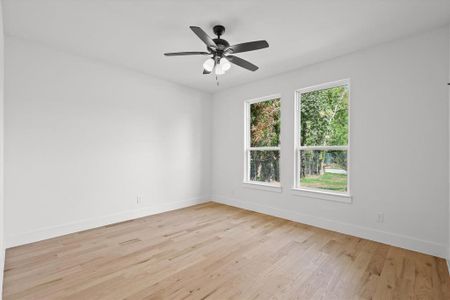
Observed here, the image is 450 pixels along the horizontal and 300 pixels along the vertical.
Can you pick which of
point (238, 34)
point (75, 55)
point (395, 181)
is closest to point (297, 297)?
point (395, 181)

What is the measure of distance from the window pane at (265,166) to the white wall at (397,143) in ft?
2.21

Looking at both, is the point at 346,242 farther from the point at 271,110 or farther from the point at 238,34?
the point at 238,34

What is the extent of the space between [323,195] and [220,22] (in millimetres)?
2803

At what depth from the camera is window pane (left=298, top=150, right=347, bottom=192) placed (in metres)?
3.32

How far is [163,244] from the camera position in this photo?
280cm

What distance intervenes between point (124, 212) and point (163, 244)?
1298 mm

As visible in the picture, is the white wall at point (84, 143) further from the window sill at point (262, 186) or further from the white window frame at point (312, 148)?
the white window frame at point (312, 148)

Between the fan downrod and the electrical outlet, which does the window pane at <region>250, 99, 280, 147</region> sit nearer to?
the electrical outlet

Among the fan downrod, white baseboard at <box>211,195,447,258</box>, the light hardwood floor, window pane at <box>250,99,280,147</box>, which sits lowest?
the light hardwood floor

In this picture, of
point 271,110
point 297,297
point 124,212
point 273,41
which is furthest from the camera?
point 271,110

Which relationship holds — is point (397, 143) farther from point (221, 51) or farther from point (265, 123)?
point (221, 51)

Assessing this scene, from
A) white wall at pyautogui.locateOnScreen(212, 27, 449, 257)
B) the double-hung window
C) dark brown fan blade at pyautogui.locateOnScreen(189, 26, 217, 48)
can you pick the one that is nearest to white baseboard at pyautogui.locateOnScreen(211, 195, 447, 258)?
white wall at pyautogui.locateOnScreen(212, 27, 449, 257)

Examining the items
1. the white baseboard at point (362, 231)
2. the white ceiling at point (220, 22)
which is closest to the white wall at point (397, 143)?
the white baseboard at point (362, 231)

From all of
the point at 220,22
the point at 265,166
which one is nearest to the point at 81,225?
the point at 265,166
